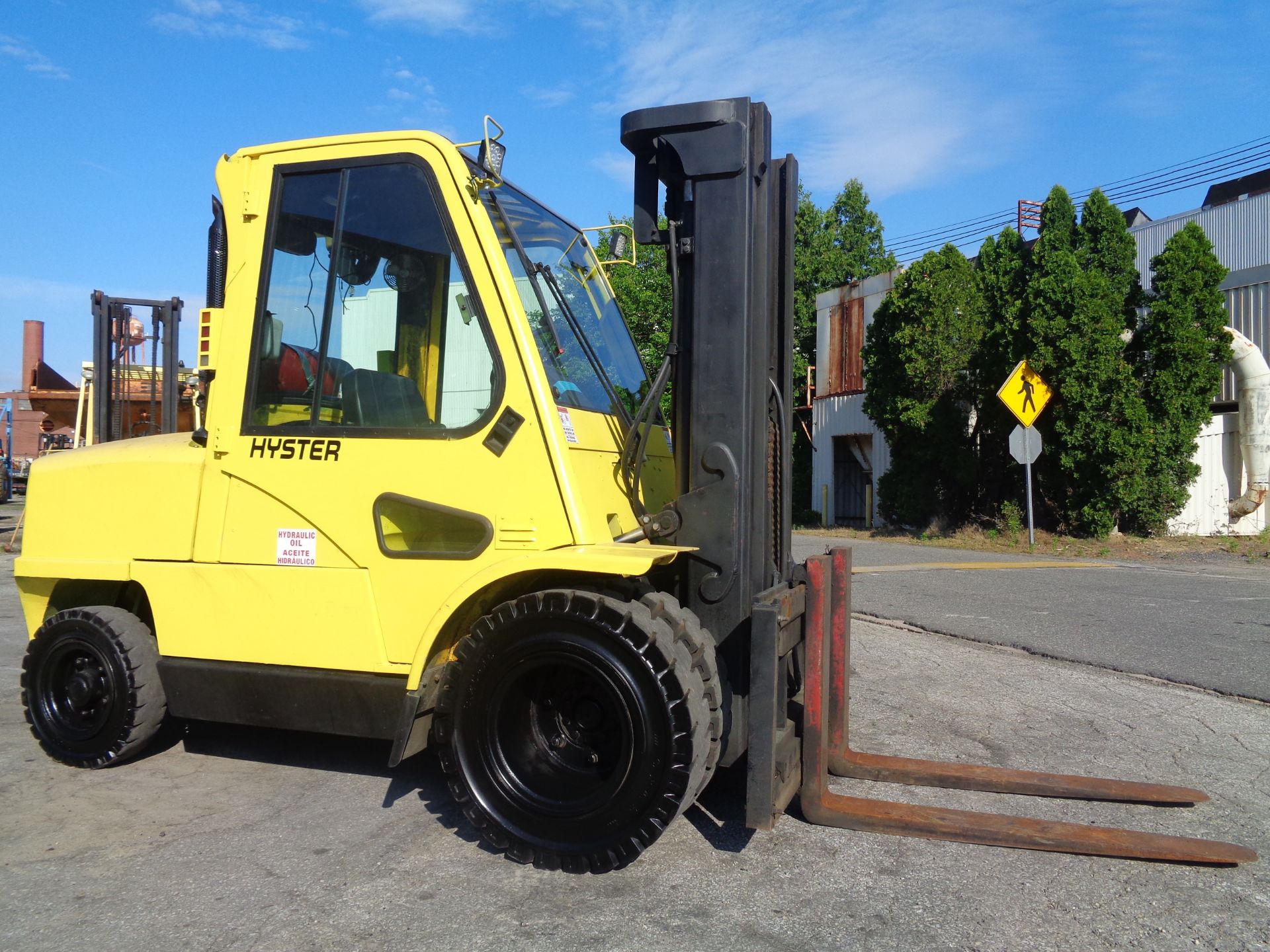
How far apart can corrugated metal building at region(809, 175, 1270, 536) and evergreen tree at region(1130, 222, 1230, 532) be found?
1.11 meters

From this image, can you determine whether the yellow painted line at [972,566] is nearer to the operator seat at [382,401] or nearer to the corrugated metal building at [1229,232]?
the operator seat at [382,401]

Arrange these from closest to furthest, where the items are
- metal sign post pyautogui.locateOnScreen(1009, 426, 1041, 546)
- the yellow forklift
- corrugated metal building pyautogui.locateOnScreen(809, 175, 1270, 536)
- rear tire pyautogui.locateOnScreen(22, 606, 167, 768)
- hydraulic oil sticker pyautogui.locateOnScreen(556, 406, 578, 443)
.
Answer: the yellow forklift → hydraulic oil sticker pyautogui.locateOnScreen(556, 406, 578, 443) → rear tire pyautogui.locateOnScreen(22, 606, 167, 768) → metal sign post pyautogui.locateOnScreen(1009, 426, 1041, 546) → corrugated metal building pyautogui.locateOnScreen(809, 175, 1270, 536)

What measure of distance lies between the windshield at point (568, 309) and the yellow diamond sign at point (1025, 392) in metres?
14.9

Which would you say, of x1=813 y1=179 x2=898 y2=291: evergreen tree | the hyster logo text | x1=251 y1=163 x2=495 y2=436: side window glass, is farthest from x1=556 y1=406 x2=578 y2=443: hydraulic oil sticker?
x1=813 y1=179 x2=898 y2=291: evergreen tree

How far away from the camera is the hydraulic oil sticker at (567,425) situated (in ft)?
12.5

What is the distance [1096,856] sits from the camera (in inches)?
144

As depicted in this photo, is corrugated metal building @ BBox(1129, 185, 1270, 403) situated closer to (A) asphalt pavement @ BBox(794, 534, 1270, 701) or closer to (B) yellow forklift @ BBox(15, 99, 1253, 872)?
(A) asphalt pavement @ BBox(794, 534, 1270, 701)

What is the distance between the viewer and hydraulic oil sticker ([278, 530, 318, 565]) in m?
4.06

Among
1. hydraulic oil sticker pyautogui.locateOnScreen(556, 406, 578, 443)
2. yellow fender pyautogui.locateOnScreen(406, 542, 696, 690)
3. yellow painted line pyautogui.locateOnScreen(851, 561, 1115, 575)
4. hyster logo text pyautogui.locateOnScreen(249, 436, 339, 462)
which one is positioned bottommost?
yellow painted line pyautogui.locateOnScreen(851, 561, 1115, 575)

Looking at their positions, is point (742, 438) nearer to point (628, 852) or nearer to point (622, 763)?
point (622, 763)

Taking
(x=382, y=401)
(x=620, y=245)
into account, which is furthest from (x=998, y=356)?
(x=382, y=401)

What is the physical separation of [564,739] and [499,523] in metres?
0.87

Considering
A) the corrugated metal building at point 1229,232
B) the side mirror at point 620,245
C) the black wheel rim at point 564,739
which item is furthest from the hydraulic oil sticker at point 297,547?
the corrugated metal building at point 1229,232

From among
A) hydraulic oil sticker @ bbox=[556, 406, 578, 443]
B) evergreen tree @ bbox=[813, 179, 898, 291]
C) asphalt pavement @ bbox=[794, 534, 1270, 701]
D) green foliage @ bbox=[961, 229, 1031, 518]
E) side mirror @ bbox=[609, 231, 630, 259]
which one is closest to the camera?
→ hydraulic oil sticker @ bbox=[556, 406, 578, 443]
